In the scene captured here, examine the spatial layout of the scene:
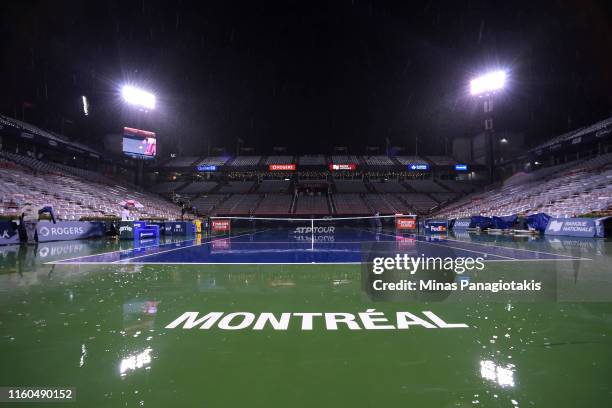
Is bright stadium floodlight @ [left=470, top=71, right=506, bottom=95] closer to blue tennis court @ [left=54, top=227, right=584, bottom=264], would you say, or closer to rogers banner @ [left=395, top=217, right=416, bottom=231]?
A: rogers banner @ [left=395, top=217, right=416, bottom=231]

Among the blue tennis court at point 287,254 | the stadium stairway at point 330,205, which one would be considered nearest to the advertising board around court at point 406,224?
the stadium stairway at point 330,205

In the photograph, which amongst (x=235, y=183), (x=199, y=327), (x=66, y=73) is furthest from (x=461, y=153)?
(x=199, y=327)

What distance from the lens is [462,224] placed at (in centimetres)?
3161

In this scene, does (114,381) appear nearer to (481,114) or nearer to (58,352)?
(58,352)

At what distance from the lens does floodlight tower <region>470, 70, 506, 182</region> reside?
37.7 meters

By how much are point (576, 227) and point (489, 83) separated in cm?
2489

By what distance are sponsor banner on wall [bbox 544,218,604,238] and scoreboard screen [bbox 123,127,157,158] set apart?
4637cm

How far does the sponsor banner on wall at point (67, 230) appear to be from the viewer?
17297mm

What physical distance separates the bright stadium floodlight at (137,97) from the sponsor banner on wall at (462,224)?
4138cm

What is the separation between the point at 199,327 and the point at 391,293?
10.4 ft

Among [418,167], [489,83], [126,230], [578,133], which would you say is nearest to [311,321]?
[126,230]

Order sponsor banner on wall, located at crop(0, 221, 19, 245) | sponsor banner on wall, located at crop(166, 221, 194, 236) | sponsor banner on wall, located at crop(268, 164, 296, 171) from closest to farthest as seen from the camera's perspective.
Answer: sponsor banner on wall, located at crop(0, 221, 19, 245) < sponsor banner on wall, located at crop(166, 221, 194, 236) < sponsor banner on wall, located at crop(268, 164, 296, 171)

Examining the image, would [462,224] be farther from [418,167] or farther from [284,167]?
[284,167]
